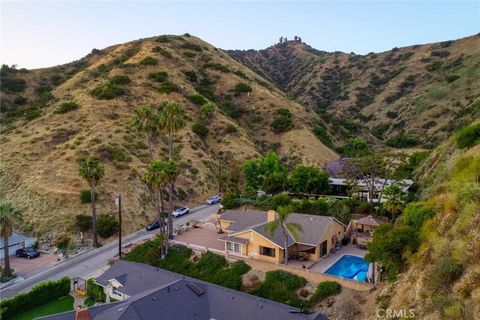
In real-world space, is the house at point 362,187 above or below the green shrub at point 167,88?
below

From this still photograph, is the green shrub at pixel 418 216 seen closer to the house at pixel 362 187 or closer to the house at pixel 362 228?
the house at pixel 362 228

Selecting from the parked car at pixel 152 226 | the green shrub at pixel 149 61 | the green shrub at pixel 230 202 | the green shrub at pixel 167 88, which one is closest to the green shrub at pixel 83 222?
the parked car at pixel 152 226

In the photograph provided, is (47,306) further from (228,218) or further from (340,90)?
(340,90)

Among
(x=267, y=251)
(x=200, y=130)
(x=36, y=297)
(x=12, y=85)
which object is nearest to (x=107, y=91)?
(x=200, y=130)

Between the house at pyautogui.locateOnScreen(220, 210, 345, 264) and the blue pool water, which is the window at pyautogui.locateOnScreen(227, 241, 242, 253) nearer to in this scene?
the house at pyautogui.locateOnScreen(220, 210, 345, 264)

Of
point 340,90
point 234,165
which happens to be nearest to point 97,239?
point 234,165

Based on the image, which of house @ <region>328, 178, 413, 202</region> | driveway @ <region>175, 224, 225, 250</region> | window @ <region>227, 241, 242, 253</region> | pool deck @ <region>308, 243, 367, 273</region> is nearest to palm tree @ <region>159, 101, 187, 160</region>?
driveway @ <region>175, 224, 225, 250</region>
